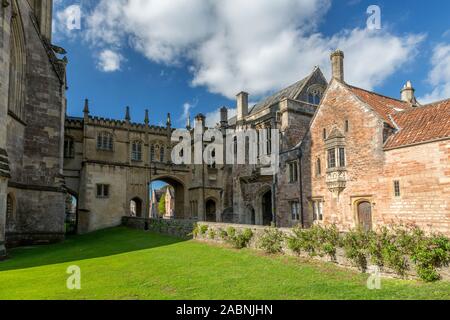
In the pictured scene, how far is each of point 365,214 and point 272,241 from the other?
778 cm

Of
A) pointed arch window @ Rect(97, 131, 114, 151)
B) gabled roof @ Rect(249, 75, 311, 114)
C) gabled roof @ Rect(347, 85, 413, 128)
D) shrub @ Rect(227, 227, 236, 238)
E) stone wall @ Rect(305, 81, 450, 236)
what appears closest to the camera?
stone wall @ Rect(305, 81, 450, 236)

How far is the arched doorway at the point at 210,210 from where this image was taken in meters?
36.2

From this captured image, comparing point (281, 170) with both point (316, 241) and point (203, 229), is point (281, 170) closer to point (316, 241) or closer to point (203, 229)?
point (203, 229)

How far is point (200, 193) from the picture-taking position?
114ft

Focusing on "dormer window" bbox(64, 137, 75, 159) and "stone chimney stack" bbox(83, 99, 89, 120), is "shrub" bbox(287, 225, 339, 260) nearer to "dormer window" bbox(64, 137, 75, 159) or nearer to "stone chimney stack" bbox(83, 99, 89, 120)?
"dormer window" bbox(64, 137, 75, 159)

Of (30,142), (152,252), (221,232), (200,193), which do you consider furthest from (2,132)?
(200,193)

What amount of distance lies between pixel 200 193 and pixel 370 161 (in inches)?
823

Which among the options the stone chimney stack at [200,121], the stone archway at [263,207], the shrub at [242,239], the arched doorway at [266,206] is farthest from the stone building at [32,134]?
the arched doorway at [266,206]

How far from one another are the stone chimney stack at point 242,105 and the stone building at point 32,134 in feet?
56.8

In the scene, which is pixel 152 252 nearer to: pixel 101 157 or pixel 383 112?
pixel 383 112

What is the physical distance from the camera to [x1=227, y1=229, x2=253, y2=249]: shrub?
13.6m

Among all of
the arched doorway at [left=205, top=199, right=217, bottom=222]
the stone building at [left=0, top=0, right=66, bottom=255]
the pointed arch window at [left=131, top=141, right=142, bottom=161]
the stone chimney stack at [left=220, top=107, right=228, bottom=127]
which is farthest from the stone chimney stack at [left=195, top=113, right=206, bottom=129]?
the stone building at [left=0, top=0, right=66, bottom=255]

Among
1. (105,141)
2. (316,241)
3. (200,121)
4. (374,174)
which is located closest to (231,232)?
(316,241)

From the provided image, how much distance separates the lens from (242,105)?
110 feet
